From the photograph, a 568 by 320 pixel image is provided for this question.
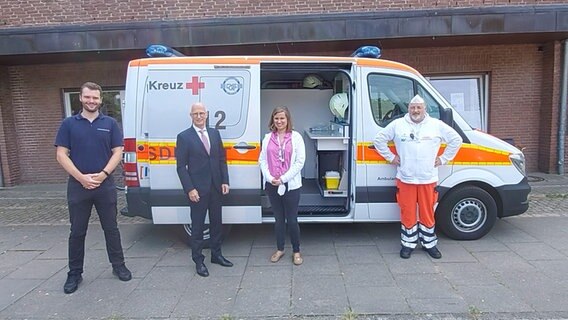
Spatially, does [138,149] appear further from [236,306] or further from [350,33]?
[350,33]

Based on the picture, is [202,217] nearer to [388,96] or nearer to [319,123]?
[388,96]

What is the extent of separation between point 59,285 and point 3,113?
7479mm

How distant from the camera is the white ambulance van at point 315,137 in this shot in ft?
14.3

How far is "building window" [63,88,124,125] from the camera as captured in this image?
9.39m

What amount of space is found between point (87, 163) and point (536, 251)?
520cm

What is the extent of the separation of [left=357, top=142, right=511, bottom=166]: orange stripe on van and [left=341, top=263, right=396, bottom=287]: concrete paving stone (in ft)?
4.06

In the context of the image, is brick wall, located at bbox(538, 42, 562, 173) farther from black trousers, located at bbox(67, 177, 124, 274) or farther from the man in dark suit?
black trousers, located at bbox(67, 177, 124, 274)

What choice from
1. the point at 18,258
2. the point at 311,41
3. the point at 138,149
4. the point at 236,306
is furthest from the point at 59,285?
the point at 311,41

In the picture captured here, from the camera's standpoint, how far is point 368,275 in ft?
13.0

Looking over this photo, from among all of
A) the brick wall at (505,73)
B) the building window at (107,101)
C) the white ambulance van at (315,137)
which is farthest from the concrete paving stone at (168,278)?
the brick wall at (505,73)

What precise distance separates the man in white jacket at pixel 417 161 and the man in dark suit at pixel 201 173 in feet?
6.16

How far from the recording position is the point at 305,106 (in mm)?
6488

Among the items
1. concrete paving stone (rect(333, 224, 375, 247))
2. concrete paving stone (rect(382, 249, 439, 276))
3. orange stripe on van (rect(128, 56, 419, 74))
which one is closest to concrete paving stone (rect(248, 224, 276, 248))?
concrete paving stone (rect(333, 224, 375, 247))

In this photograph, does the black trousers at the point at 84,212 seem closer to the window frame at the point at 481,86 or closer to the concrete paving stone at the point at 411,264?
the concrete paving stone at the point at 411,264
